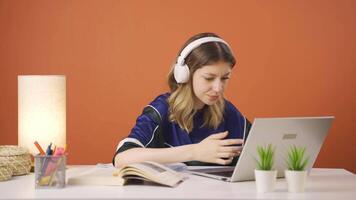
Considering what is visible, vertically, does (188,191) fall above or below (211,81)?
below

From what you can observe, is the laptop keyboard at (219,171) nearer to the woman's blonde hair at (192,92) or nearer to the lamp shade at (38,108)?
the woman's blonde hair at (192,92)

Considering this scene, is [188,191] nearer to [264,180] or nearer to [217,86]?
[264,180]

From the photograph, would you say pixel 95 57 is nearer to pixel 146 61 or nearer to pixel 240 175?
pixel 146 61

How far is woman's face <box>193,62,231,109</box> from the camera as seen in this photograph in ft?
7.76

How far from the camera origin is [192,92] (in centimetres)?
253

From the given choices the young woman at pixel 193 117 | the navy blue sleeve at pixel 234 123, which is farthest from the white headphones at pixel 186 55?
the navy blue sleeve at pixel 234 123

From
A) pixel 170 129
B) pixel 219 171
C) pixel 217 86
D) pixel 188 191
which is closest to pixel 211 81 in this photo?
pixel 217 86

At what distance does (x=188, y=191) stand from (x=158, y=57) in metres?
1.87

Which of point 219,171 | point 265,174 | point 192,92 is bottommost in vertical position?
point 219,171

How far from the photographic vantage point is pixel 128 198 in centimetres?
160

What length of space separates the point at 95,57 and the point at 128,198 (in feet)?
6.66

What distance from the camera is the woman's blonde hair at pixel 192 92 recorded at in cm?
239

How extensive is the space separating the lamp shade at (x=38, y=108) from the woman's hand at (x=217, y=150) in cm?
55

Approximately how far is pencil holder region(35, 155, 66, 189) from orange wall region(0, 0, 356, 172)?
1764mm
